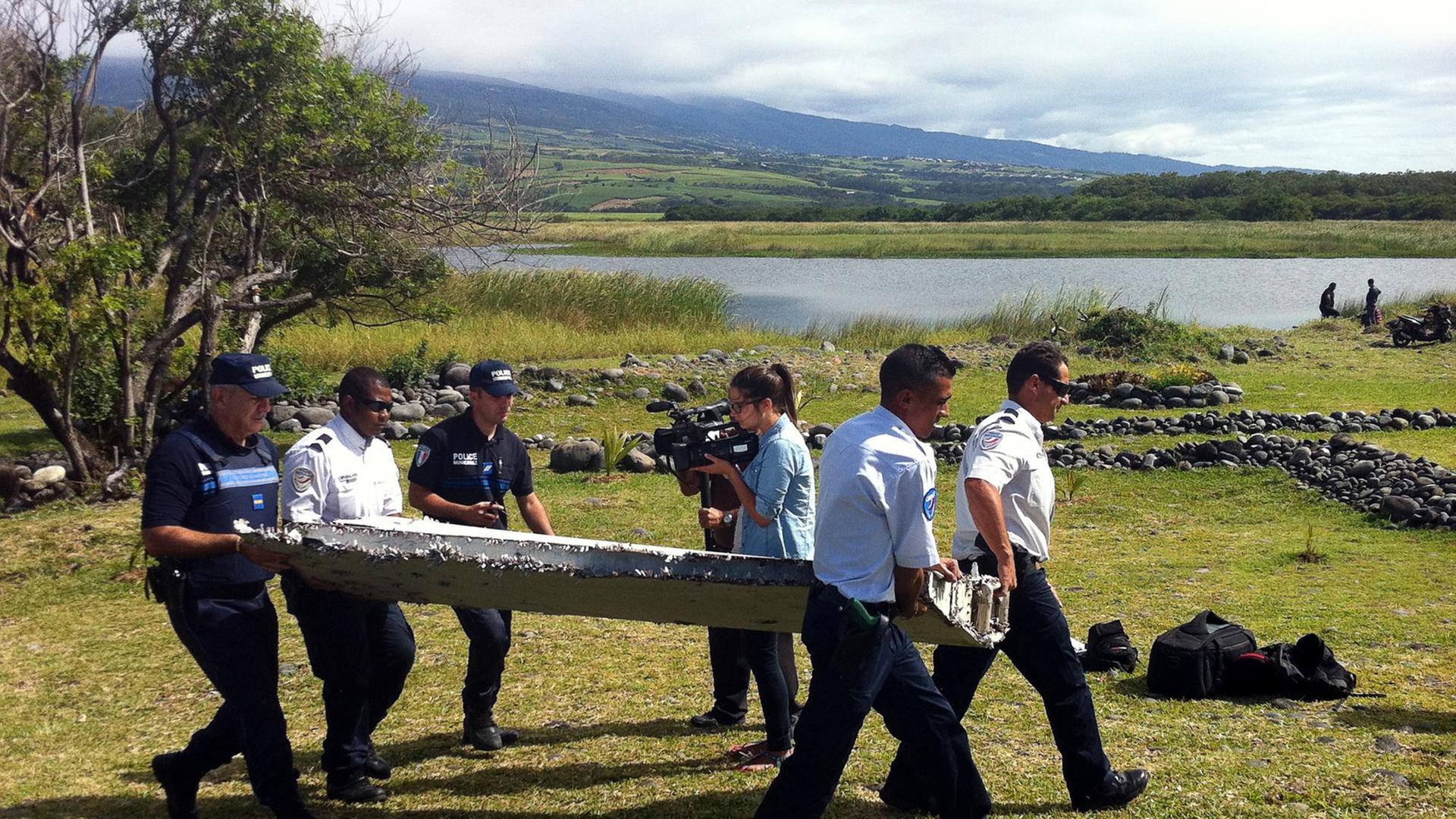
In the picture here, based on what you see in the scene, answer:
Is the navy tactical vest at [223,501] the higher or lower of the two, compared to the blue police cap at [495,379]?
lower

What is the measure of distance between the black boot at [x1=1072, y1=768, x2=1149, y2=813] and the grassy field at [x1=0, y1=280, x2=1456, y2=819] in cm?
11

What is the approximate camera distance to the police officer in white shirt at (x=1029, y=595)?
4582 mm

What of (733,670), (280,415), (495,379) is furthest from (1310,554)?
(280,415)

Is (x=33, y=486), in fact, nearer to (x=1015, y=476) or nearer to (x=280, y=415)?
(x=280, y=415)

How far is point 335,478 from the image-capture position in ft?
15.9

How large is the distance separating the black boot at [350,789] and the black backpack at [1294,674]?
4.45 m

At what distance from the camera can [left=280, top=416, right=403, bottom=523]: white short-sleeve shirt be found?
15.6ft

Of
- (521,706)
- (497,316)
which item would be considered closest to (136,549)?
(521,706)

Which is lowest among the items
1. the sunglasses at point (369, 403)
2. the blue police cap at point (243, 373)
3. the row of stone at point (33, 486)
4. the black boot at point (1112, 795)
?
the row of stone at point (33, 486)

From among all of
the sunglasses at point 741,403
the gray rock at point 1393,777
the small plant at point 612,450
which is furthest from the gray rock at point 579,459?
the gray rock at point 1393,777

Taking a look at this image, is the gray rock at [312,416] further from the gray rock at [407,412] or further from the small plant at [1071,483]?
the small plant at [1071,483]

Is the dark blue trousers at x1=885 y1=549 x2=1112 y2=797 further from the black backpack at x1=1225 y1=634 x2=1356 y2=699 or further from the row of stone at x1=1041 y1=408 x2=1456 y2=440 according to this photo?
the row of stone at x1=1041 y1=408 x2=1456 y2=440

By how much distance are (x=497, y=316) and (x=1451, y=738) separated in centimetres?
2378

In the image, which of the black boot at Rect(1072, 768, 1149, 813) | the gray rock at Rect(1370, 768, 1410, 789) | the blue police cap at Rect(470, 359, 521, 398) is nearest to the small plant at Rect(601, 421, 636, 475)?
the blue police cap at Rect(470, 359, 521, 398)
